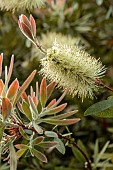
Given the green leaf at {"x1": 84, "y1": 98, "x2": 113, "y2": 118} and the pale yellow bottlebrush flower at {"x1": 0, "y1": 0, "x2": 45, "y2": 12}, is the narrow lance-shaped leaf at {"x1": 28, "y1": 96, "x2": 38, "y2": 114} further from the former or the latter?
the pale yellow bottlebrush flower at {"x1": 0, "y1": 0, "x2": 45, "y2": 12}

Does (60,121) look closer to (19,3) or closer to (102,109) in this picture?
(102,109)

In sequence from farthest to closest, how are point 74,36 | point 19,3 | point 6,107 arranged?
point 74,36, point 19,3, point 6,107

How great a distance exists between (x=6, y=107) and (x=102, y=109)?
180 millimetres

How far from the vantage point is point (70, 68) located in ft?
2.43

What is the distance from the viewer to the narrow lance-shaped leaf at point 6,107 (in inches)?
28.2

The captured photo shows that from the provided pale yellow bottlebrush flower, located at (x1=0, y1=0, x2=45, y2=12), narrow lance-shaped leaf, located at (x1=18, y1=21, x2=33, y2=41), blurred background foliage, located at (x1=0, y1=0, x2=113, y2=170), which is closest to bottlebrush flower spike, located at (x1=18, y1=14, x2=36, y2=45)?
narrow lance-shaped leaf, located at (x1=18, y1=21, x2=33, y2=41)

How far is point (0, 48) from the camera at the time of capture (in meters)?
1.55

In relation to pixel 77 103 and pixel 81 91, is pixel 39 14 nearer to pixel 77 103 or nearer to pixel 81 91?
pixel 77 103

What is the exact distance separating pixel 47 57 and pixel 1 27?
93cm

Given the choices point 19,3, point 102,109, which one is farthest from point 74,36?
point 102,109

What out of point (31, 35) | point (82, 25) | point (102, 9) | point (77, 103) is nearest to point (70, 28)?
point (82, 25)

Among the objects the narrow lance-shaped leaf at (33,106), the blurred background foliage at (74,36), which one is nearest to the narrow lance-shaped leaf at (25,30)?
the narrow lance-shaped leaf at (33,106)

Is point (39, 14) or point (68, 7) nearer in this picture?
point (39, 14)

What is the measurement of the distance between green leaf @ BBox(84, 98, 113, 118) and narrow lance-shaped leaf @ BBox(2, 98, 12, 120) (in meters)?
0.14
